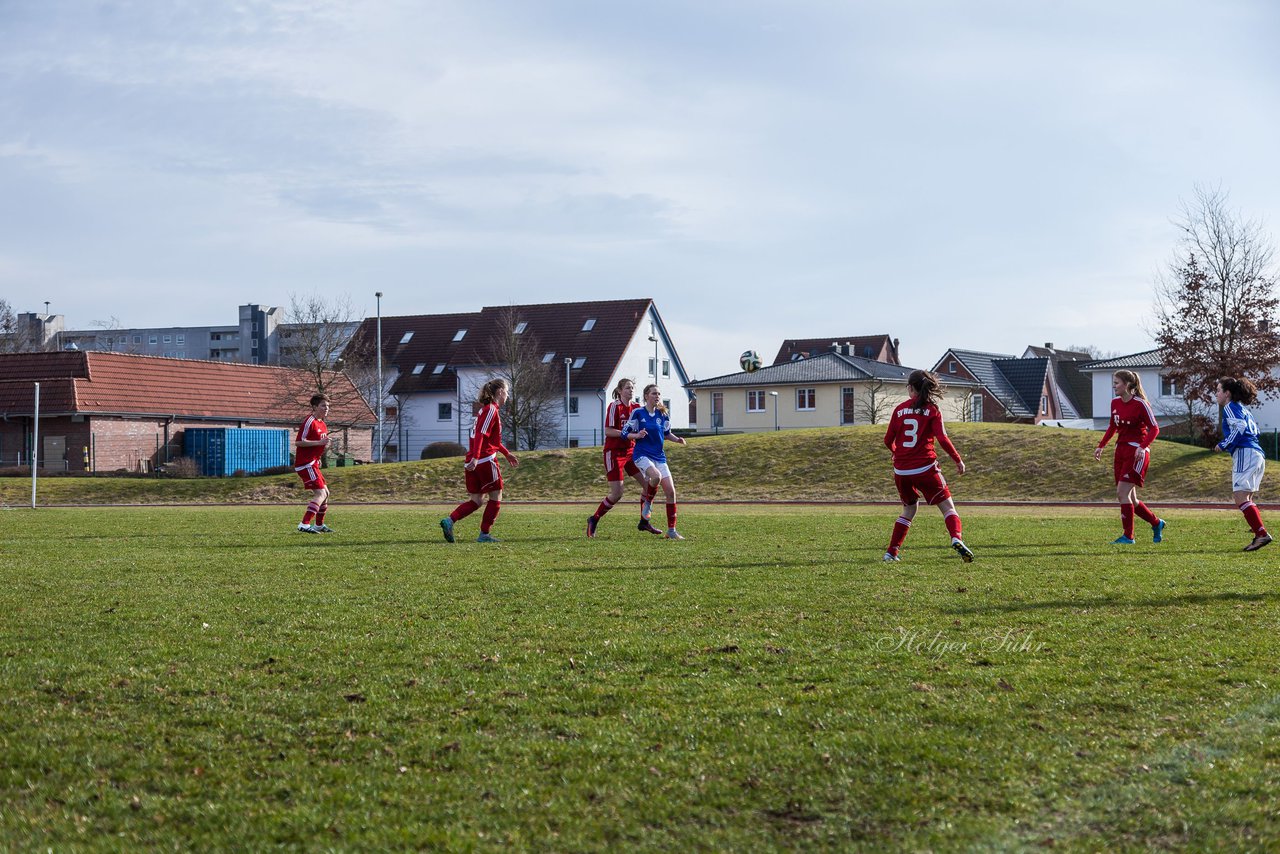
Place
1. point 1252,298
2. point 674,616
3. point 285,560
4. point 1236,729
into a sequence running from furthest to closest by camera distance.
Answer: point 1252,298 → point 285,560 → point 674,616 → point 1236,729

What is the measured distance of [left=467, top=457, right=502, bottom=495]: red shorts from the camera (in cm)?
1544

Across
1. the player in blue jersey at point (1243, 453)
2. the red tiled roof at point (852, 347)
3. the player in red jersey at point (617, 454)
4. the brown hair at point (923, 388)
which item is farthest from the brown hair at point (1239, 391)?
the red tiled roof at point (852, 347)

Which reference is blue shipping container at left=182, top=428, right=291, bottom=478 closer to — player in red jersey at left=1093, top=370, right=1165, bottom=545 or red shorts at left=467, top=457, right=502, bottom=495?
red shorts at left=467, top=457, right=502, bottom=495

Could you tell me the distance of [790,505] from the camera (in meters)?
29.3

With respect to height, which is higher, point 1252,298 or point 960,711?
point 1252,298

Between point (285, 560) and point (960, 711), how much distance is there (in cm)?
905

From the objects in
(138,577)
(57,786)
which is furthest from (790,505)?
(57,786)

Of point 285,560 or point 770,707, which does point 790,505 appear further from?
point 770,707

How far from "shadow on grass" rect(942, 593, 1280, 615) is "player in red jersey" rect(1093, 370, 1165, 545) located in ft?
18.8

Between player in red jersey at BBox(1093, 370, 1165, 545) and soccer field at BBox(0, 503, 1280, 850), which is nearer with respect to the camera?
soccer field at BBox(0, 503, 1280, 850)

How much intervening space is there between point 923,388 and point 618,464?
19.6 feet

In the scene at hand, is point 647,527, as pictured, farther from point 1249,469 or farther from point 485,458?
point 1249,469

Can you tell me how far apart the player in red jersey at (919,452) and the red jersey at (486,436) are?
5.19 meters

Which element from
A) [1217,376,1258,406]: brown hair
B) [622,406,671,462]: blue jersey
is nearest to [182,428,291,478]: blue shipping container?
[622,406,671,462]: blue jersey
